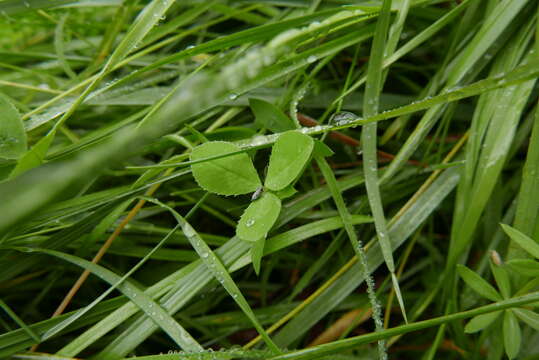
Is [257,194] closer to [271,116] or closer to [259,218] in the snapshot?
[259,218]

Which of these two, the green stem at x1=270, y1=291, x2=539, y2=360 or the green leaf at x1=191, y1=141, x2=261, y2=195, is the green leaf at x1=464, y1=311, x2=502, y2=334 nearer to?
the green stem at x1=270, y1=291, x2=539, y2=360

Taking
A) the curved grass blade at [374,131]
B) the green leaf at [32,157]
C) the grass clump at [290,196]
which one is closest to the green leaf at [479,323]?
the grass clump at [290,196]

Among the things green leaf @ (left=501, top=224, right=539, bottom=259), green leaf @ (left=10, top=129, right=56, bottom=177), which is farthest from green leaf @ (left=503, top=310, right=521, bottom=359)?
green leaf @ (left=10, top=129, right=56, bottom=177)

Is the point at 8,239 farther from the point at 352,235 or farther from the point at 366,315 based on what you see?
the point at 366,315

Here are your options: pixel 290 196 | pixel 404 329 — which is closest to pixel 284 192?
pixel 290 196

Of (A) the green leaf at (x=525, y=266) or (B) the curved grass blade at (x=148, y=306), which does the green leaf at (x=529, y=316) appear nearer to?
(A) the green leaf at (x=525, y=266)
